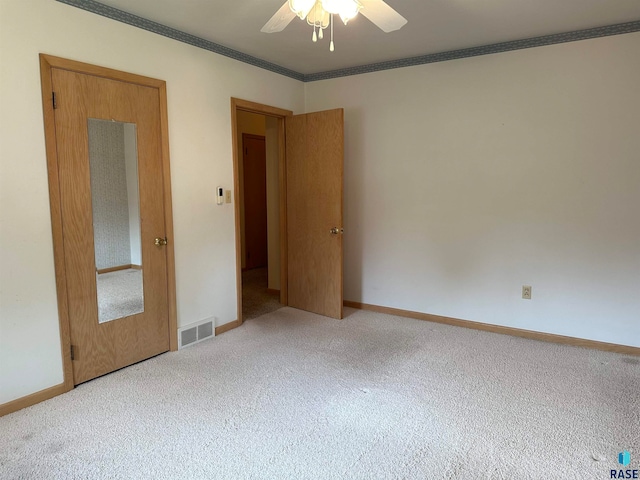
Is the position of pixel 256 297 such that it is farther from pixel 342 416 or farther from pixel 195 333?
pixel 342 416

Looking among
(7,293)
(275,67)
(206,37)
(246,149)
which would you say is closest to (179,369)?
(7,293)

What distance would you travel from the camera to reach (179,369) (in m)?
2.94

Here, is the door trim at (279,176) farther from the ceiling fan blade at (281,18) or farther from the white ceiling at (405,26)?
the ceiling fan blade at (281,18)

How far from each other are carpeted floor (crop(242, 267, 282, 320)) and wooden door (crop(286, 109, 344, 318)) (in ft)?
1.12

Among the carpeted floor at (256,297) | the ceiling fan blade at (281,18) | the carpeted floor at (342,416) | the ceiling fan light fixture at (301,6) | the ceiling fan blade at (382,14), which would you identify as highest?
the ceiling fan blade at (281,18)

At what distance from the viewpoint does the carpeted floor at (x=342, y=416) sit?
76.2 inches

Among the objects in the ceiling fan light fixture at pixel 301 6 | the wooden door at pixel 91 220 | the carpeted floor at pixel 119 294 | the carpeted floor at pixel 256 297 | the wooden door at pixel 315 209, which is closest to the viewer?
the ceiling fan light fixture at pixel 301 6

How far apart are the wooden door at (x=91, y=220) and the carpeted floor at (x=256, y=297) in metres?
1.16

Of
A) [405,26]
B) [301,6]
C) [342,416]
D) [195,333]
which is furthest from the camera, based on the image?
[195,333]

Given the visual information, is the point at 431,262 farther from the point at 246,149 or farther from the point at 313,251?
the point at 246,149

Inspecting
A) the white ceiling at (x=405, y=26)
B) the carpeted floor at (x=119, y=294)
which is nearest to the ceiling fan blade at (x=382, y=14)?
the white ceiling at (x=405, y=26)

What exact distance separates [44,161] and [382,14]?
205 cm

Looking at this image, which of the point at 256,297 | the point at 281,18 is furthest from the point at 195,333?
the point at 281,18

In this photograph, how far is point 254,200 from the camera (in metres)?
6.41
